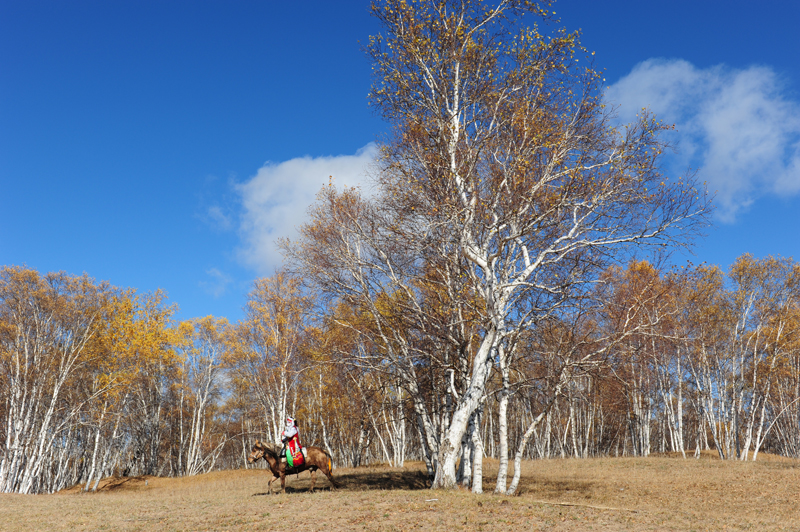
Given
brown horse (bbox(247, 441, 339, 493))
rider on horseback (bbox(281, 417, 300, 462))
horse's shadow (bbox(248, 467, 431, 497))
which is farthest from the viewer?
horse's shadow (bbox(248, 467, 431, 497))

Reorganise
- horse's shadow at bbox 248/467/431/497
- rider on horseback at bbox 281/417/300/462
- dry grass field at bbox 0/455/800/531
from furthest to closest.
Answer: horse's shadow at bbox 248/467/431/497, rider on horseback at bbox 281/417/300/462, dry grass field at bbox 0/455/800/531

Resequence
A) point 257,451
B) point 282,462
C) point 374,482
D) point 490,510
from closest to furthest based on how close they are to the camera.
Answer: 1. point 490,510
2. point 257,451
3. point 282,462
4. point 374,482

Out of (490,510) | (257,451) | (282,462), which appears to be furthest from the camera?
(282,462)

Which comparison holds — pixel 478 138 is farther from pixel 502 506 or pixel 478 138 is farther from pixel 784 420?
pixel 784 420

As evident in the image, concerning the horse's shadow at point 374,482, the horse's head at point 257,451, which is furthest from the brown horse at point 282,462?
the horse's shadow at point 374,482

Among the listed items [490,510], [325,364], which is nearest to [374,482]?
[325,364]

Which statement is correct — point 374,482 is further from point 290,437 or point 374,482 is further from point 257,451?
point 257,451

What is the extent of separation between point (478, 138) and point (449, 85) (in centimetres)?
195

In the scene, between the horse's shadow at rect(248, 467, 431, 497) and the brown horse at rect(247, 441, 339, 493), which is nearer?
the brown horse at rect(247, 441, 339, 493)

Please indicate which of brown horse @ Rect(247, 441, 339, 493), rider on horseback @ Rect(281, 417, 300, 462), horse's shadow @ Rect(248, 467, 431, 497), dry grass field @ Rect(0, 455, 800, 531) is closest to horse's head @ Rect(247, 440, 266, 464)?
brown horse @ Rect(247, 441, 339, 493)

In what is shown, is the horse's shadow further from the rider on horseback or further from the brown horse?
the rider on horseback

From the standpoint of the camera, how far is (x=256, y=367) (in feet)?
104

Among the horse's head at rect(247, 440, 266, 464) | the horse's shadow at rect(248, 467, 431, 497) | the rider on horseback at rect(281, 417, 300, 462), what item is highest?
the rider on horseback at rect(281, 417, 300, 462)

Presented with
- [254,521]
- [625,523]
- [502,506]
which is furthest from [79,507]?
[625,523]
